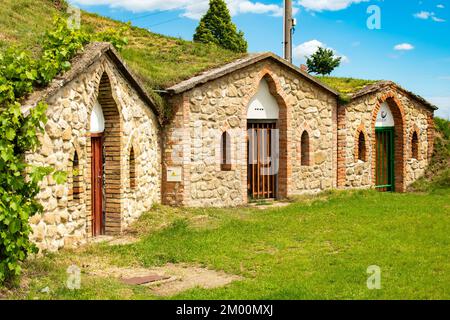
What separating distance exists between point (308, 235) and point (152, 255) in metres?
3.36

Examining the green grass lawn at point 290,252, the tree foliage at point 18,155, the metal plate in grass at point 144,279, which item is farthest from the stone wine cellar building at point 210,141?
the metal plate in grass at point 144,279

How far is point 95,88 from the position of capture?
980cm

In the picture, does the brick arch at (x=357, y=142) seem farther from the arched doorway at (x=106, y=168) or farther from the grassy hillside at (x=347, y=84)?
the arched doorway at (x=106, y=168)

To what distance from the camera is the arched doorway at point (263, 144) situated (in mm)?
15523

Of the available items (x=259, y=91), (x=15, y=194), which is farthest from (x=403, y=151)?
(x=15, y=194)

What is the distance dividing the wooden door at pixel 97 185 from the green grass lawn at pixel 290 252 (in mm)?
796

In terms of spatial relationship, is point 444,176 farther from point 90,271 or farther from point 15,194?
point 15,194

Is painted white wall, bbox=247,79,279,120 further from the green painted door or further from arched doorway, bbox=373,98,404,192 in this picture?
the green painted door

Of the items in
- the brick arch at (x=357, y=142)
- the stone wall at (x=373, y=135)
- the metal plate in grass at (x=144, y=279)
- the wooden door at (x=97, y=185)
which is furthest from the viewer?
the brick arch at (x=357, y=142)

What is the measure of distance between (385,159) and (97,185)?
12.0m

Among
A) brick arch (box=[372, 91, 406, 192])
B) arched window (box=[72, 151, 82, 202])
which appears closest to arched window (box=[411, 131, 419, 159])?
brick arch (box=[372, 91, 406, 192])

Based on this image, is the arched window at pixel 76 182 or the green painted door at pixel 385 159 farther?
the green painted door at pixel 385 159

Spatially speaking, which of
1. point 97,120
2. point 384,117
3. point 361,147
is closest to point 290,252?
point 97,120

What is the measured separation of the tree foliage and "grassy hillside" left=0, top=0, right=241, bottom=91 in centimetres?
219
